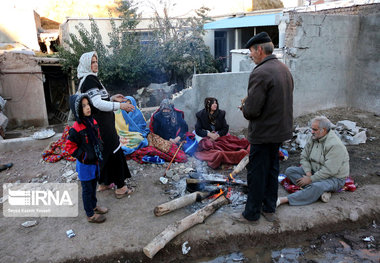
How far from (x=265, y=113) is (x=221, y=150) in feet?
7.31

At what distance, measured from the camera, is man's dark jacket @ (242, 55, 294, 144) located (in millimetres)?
2893

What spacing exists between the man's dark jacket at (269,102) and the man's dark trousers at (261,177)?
0.14 meters

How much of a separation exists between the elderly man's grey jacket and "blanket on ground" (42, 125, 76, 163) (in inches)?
157

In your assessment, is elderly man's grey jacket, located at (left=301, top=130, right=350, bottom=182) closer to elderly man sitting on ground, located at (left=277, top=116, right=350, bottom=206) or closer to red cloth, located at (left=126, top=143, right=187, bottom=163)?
elderly man sitting on ground, located at (left=277, top=116, right=350, bottom=206)

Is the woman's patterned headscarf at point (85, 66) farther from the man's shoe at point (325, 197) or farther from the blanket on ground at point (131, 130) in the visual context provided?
the man's shoe at point (325, 197)

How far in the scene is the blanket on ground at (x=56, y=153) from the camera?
16.9ft

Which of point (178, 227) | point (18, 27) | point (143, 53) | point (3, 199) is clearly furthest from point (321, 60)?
point (18, 27)

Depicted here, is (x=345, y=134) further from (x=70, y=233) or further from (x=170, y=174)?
(x=70, y=233)

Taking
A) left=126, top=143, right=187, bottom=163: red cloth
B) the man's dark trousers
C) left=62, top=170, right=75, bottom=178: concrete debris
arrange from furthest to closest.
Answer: left=126, top=143, right=187, bottom=163: red cloth
left=62, top=170, right=75, bottom=178: concrete debris
the man's dark trousers

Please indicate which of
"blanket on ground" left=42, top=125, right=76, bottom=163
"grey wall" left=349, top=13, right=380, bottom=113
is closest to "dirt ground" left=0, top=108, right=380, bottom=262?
"blanket on ground" left=42, top=125, right=76, bottom=163

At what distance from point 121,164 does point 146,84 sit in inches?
302

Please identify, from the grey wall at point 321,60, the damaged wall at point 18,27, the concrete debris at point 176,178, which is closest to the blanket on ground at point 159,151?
the concrete debris at point 176,178

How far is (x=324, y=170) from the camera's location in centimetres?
374

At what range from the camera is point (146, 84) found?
11.1m
